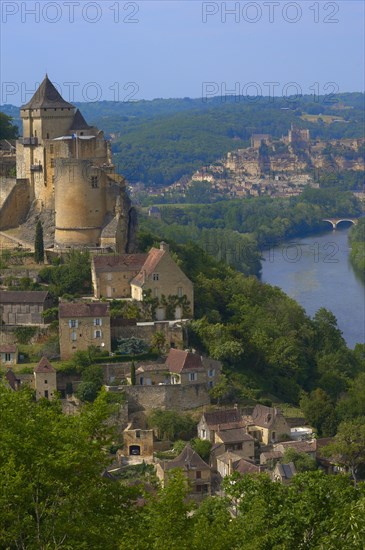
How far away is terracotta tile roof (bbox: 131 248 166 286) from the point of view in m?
33.7

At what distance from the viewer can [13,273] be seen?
118ft

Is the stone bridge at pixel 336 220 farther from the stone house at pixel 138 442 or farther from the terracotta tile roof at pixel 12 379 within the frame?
the stone house at pixel 138 442

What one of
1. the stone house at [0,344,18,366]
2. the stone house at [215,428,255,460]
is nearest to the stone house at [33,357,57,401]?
the stone house at [0,344,18,366]

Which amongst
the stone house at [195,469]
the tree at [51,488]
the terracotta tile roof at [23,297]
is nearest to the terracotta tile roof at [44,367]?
the terracotta tile roof at [23,297]

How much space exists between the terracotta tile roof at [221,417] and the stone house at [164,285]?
3954 millimetres

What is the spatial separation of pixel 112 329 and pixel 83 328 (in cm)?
97

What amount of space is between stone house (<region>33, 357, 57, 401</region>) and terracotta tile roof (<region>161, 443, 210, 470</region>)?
3.91m

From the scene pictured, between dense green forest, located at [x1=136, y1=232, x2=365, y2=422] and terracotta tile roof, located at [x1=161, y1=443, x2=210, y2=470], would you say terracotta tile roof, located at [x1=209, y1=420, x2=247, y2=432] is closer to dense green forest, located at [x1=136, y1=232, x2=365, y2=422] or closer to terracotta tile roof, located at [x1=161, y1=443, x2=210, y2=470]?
dense green forest, located at [x1=136, y1=232, x2=365, y2=422]

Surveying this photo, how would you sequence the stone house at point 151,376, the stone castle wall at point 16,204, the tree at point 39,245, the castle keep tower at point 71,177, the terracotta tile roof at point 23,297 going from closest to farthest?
the stone house at point 151,376 < the terracotta tile roof at point 23,297 < the tree at point 39,245 < the castle keep tower at point 71,177 < the stone castle wall at point 16,204

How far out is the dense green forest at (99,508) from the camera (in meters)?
14.0

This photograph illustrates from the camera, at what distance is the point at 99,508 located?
14930mm

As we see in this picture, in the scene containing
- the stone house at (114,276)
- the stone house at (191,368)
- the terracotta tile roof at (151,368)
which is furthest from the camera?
the stone house at (114,276)

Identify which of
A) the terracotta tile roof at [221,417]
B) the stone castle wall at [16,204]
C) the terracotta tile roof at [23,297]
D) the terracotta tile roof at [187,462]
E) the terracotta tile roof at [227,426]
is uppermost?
the stone castle wall at [16,204]

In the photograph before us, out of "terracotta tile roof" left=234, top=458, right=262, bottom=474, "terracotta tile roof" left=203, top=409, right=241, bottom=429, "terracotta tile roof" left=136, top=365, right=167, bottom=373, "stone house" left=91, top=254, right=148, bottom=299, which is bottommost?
"terracotta tile roof" left=234, top=458, right=262, bottom=474
